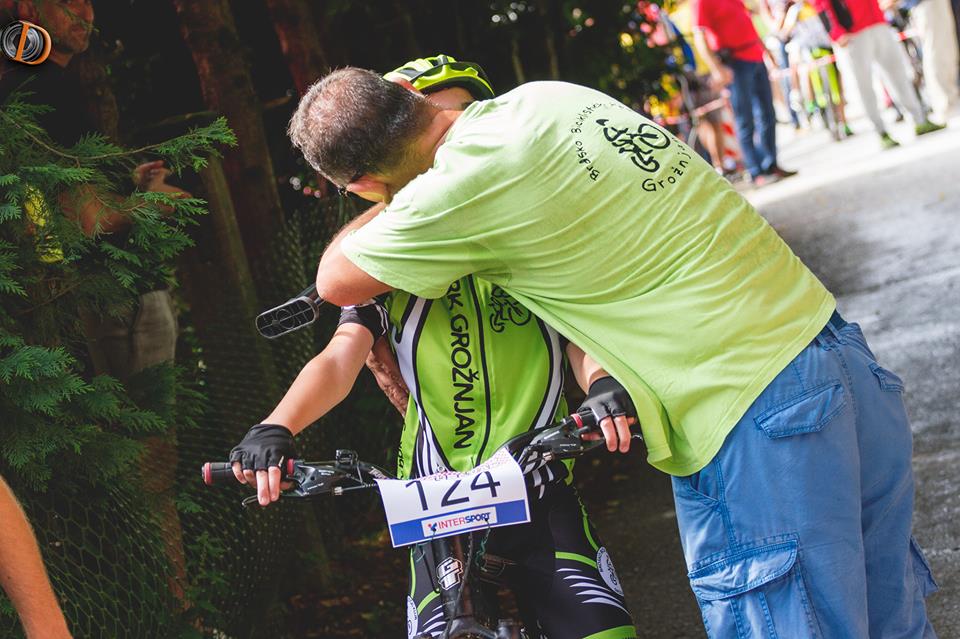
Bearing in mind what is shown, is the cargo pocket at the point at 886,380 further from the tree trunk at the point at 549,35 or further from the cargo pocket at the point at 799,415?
the tree trunk at the point at 549,35

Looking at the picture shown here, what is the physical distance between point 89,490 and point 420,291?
1.39 meters

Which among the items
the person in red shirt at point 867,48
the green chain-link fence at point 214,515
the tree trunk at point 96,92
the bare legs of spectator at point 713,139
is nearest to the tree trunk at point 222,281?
the green chain-link fence at point 214,515

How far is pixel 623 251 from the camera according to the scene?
8.55 ft

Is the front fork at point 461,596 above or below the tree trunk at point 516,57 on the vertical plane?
below

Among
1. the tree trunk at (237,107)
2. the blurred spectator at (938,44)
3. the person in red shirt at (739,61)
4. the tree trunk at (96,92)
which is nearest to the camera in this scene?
the tree trunk at (96,92)

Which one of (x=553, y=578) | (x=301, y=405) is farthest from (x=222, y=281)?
(x=553, y=578)

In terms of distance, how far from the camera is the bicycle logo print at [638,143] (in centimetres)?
265

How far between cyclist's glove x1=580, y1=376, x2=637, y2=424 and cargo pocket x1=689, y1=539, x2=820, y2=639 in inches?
15.3

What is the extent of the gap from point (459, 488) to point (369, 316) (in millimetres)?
618

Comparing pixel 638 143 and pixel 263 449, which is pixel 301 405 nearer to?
pixel 263 449

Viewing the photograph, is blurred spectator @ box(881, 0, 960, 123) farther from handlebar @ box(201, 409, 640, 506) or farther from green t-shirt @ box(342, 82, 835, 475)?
handlebar @ box(201, 409, 640, 506)

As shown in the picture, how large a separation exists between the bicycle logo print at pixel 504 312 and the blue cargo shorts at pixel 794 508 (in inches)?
23.9

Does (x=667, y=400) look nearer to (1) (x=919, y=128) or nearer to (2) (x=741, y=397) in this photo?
(2) (x=741, y=397)

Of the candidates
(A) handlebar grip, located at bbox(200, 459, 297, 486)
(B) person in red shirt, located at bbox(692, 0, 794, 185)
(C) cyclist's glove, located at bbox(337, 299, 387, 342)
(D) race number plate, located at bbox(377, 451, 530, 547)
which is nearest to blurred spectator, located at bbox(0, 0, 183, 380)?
(C) cyclist's glove, located at bbox(337, 299, 387, 342)
